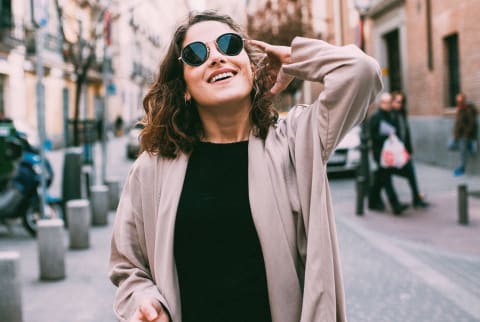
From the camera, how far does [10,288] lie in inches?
169

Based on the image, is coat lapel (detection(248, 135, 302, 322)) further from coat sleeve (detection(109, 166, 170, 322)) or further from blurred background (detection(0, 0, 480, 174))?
blurred background (detection(0, 0, 480, 174))


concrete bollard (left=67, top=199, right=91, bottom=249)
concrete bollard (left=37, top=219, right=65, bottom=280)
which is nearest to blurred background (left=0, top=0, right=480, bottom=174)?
concrete bollard (left=67, top=199, right=91, bottom=249)

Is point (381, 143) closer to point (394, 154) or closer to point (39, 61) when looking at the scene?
point (394, 154)

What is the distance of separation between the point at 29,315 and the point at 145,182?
3.54 metres

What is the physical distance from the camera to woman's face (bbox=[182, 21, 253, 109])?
76.0 inches

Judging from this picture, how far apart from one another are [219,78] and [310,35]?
26539 mm

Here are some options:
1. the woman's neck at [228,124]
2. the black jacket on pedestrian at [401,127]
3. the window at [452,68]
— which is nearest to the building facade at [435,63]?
the window at [452,68]

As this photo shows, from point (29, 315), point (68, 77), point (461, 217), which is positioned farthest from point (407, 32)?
point (68, 77)

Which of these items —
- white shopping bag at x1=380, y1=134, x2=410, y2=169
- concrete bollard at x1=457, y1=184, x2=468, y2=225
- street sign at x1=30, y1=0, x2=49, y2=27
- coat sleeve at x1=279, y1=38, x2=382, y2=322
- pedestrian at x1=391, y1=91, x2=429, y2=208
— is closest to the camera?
coat sleeve at x1=279, y1=38, x2=382, y2=322

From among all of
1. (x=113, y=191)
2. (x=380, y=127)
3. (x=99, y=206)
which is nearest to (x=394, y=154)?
(x=380, y=127)

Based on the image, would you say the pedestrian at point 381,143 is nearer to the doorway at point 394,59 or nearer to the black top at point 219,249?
the black top at point 219,249

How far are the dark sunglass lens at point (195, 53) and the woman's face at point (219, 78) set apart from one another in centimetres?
2

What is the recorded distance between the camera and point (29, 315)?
195 inches

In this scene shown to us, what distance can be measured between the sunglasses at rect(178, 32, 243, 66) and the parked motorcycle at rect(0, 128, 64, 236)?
6.36m
